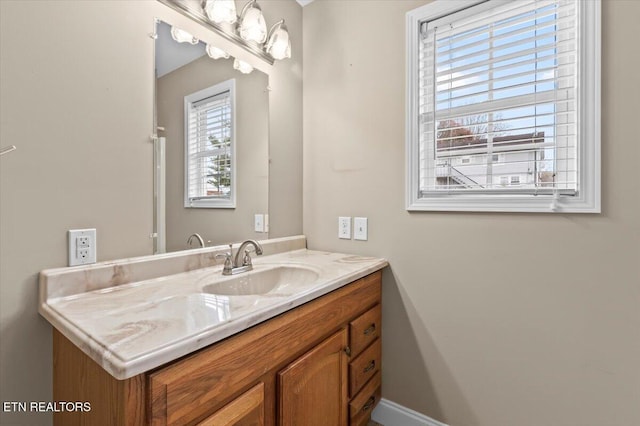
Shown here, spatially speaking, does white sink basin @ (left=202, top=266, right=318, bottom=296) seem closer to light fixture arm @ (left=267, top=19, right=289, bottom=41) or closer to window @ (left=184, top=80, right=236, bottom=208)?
window @ (left=184, top=80, right=236, bottom=208)

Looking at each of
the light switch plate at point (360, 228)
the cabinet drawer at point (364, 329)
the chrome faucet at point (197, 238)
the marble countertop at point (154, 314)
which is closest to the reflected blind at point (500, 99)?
the light switch plate at point (360, 228)

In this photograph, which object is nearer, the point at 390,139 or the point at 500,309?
the point at 500,309

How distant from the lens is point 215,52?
4.92 ft

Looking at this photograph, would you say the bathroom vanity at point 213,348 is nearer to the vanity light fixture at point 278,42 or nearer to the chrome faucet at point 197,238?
the chrome faucet at point 197,238

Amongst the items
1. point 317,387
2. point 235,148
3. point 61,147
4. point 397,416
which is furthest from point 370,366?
point 61,147

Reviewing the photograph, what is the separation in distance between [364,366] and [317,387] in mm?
422

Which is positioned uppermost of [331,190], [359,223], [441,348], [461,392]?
[331,190]

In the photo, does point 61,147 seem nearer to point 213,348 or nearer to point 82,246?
point 82,246

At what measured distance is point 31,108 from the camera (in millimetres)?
959

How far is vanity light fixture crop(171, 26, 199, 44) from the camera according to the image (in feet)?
A: 4.36

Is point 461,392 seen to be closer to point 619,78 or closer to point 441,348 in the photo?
point 441,348

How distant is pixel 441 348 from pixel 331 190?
1.03 meters

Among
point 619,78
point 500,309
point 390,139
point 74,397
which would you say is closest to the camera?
point 74,397

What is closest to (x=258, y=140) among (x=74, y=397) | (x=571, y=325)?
(x=74, y=397)
